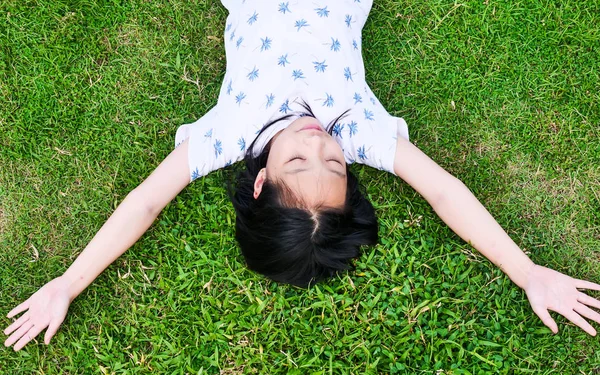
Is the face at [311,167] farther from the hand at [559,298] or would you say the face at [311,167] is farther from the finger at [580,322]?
the finger at [580,322]

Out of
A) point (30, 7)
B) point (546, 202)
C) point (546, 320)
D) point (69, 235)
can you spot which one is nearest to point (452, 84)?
point (546, 202)

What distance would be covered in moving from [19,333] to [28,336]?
48 mm

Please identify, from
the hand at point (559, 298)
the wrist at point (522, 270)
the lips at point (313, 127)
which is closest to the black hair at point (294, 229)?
the lips at point (313, 127)

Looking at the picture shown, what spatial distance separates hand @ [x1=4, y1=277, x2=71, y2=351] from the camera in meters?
2.70

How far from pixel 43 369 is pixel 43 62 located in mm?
1780

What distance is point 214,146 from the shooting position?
2.72 m

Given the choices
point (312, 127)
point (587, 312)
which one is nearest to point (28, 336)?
point (312, 127)

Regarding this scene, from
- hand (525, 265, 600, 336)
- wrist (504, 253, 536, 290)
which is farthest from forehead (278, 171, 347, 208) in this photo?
hand (525, 265, 600, 336)

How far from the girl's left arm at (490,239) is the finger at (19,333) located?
6.73 ft

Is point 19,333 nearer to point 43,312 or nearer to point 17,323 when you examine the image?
point 17,323

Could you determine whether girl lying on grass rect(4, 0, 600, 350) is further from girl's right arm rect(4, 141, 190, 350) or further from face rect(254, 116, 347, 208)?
face rect(254, 116, 347, 208)

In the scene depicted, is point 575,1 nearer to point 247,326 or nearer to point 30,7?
point 247,326

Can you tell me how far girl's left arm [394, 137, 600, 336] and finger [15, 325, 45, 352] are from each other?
2.01 m

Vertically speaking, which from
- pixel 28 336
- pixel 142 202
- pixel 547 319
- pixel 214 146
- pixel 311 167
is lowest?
pixel 547 319
